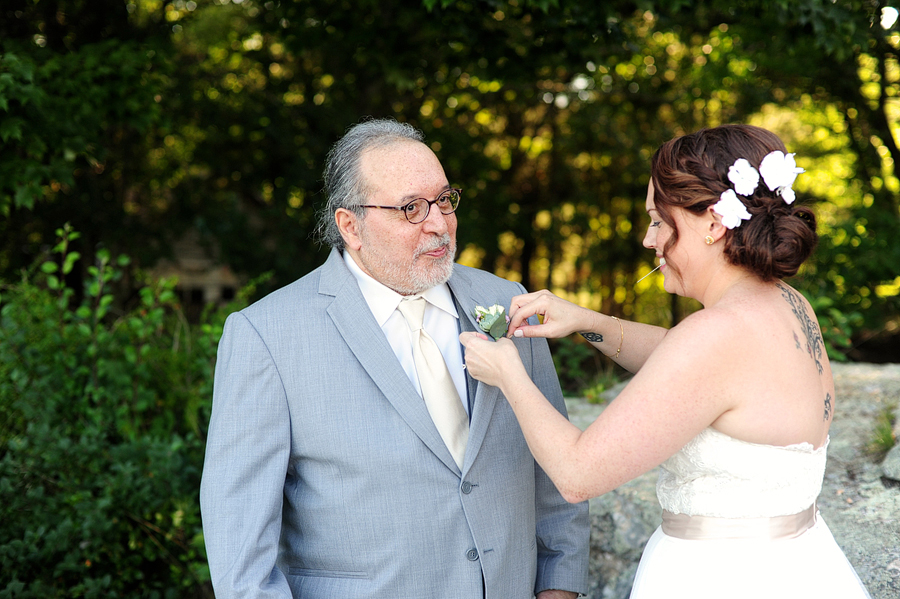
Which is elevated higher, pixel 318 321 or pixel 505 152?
pixel 505 152

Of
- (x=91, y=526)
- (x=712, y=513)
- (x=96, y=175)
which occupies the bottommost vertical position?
(x=91, y=526)

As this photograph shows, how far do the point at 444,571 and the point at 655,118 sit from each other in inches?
388

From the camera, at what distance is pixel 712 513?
197 centimetres

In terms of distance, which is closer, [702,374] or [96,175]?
[702,374]

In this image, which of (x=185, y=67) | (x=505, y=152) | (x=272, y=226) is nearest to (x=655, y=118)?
(x=505, y=152)

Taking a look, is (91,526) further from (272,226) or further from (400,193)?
(272,226)

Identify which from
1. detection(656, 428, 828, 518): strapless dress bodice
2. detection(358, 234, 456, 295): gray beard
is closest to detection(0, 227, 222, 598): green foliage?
detection(358, 234, 456, 295): gray beard

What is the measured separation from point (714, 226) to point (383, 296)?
109 centimetres

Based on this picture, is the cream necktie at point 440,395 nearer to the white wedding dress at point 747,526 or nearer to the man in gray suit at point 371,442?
the man in gray suit at point 371,442

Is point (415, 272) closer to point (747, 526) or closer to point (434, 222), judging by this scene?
point (434, 222)

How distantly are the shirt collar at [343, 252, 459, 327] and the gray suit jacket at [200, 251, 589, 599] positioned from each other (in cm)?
13

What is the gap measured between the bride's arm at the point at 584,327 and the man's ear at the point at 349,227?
596 millimetres

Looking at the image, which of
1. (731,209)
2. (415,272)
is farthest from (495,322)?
(731,209)

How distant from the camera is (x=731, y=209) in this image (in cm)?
185
